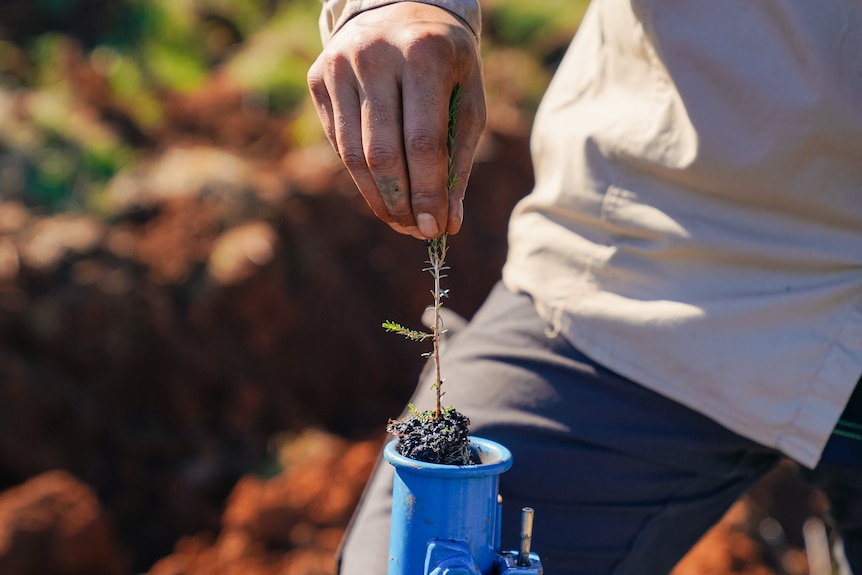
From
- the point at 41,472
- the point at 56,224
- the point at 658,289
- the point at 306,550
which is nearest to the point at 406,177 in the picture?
the point at 658,289

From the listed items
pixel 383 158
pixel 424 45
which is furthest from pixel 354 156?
pixel 424 45

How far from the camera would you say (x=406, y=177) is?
1.38 m

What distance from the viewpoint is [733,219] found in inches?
69.1

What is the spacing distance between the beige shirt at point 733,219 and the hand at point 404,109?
286 millimetres

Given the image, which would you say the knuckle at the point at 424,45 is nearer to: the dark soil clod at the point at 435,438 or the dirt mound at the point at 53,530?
the dark soil clod at the point at 435,438

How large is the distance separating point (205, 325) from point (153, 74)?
351 cm

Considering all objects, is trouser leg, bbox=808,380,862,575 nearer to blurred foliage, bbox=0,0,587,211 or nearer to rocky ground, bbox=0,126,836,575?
rocky ground, bbox=0,126,836,575

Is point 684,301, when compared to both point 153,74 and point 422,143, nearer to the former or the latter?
point 422,143

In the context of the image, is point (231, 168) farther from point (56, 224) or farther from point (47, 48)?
point (47, 48)

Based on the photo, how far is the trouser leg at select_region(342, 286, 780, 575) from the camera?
5.78ft

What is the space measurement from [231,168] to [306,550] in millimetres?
2750

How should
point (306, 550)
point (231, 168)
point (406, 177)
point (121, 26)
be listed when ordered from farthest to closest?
point (121, 26), point (231, 168), point (306, 550), point (406, 177)

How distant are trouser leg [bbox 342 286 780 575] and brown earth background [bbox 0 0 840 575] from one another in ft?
6.88

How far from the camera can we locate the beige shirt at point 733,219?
167cm
